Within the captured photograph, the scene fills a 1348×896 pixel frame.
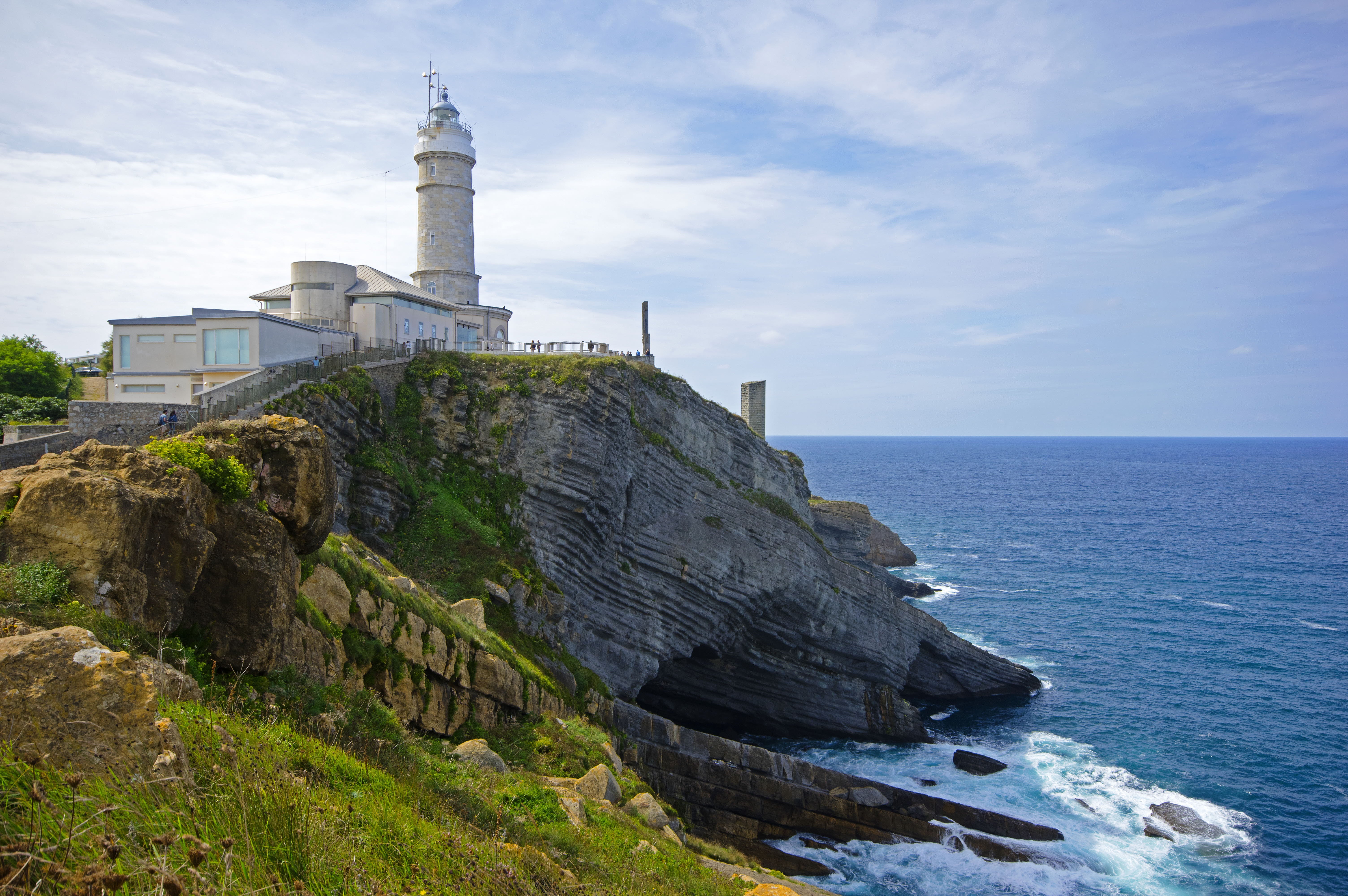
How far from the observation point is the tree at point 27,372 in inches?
1211

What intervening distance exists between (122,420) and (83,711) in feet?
61.8

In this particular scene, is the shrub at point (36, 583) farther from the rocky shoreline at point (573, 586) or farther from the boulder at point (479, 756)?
the boulder at point (479, 756)

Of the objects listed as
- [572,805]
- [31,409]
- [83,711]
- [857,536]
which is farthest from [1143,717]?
[31,409]

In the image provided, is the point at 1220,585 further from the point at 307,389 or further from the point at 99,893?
the point at 99,893

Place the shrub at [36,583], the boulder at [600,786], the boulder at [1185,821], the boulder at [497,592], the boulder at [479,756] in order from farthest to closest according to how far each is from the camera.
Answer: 1. the boulder at [1185,821]
2. the boulder at [497,592]
3. the boulder at [600,786]
4. the boulder at [479,756]
5. the shrub at [36,583]

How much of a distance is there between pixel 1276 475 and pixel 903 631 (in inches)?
6463

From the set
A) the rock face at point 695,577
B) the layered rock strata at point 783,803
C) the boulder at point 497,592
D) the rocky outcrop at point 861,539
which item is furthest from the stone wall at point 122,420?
the rocky outcrop at point 861,539

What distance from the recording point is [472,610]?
21312 millimetres

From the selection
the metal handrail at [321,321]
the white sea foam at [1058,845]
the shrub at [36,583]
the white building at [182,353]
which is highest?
the metal handrail at [321,321]

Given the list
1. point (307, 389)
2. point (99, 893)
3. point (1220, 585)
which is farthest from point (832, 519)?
point (99, 893)

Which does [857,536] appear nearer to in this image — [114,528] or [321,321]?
Result: [321,321]

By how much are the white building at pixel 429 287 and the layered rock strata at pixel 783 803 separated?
20291 mm

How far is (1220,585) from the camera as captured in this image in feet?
189

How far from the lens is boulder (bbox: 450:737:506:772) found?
12656 mm
